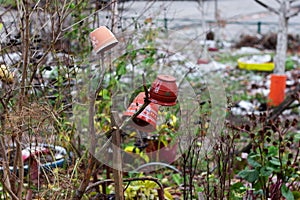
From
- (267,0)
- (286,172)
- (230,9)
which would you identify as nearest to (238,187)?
(286,172)

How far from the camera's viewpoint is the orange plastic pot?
641 centimetres

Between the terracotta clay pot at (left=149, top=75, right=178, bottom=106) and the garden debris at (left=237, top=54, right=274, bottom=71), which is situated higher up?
the terracotta clay pot at (left=149, top=75, right=178, bottom=106)

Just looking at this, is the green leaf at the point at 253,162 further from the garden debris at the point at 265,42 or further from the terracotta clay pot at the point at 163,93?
the garden debris at the point at 265,42

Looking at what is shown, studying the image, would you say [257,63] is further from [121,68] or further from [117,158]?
[117,158]

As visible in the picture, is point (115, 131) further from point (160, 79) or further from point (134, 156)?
point (134, 156)

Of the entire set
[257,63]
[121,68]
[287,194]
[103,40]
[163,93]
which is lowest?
[257,63]

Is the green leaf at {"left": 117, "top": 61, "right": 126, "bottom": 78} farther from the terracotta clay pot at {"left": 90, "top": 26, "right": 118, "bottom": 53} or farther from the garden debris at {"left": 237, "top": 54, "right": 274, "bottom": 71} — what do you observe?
the garden debris at {"left": 237, "top": 54, "right": 274, "bottom": 71}

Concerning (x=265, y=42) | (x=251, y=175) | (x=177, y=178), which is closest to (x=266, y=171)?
(x=251, y=175)

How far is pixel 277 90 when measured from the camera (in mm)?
6453

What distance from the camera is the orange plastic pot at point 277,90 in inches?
252

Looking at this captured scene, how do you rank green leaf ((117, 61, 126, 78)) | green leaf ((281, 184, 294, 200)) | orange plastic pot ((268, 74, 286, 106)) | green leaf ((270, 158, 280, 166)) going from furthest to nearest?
orange plastic pot ((268, 74, 286, 106))
green leaf ((117, 61, 126, 78))
green leaf ((270, 158, 280, 166))
green leaf ((281, 184, 294, 200))

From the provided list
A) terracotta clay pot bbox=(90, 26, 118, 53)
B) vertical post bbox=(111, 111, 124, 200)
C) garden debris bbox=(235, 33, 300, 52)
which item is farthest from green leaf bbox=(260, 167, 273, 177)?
garden debris bbox=(235, 33, 300, 52)

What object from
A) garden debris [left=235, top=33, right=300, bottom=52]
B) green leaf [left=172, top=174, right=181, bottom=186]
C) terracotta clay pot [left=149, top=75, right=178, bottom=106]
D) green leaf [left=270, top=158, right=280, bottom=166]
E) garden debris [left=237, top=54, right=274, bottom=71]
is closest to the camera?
terracotta clay pot [left=149, top=75, right=178, bottom=106]

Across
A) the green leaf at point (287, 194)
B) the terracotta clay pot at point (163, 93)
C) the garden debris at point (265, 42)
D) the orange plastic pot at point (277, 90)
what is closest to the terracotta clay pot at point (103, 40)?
the terracotta clay pot at point (163, 93)
